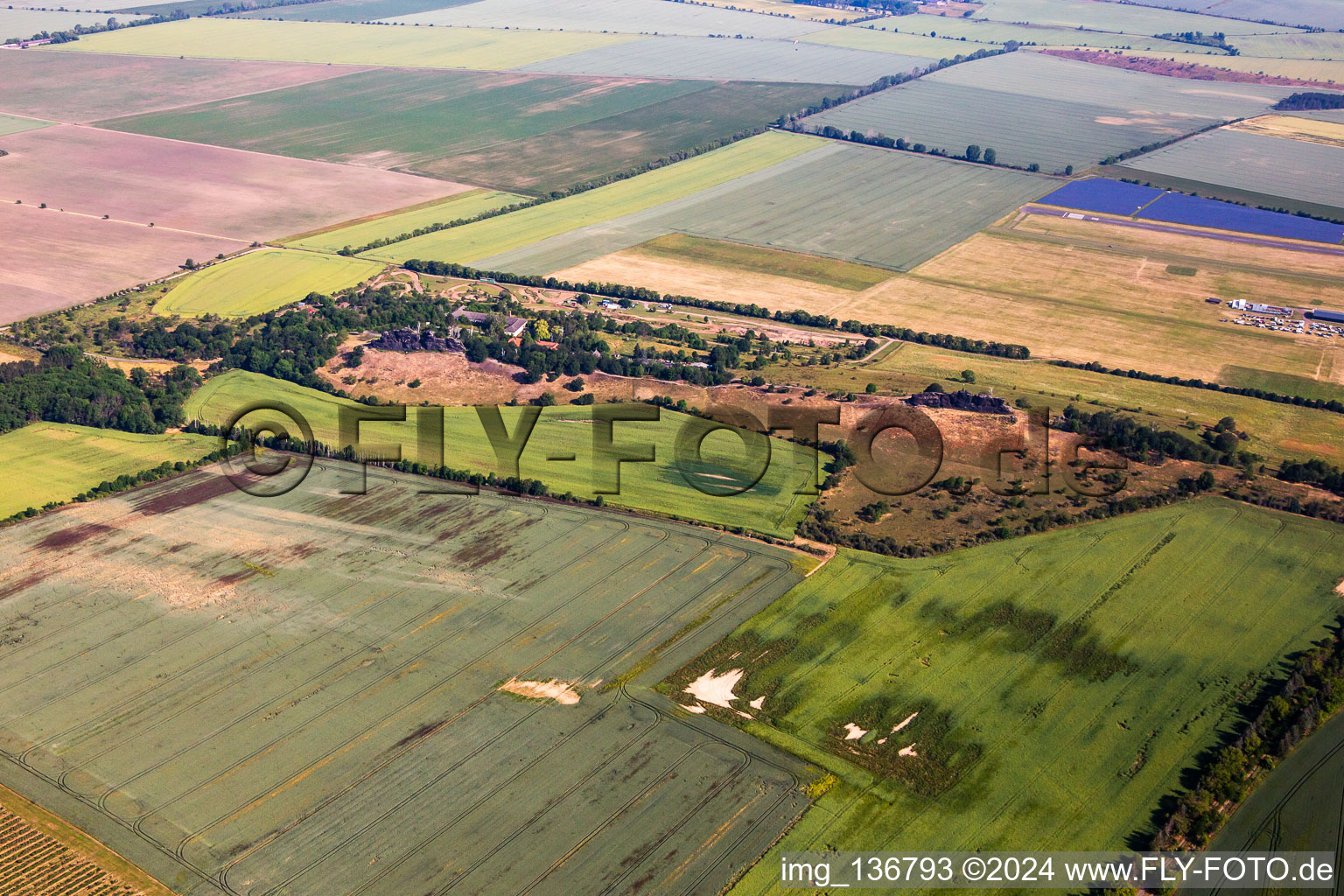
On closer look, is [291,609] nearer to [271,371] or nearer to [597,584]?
[597,584]

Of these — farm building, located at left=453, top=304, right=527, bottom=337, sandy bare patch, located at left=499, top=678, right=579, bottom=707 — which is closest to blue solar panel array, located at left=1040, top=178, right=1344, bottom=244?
farm building, located at left=453, top=304, right=527, bottom=337

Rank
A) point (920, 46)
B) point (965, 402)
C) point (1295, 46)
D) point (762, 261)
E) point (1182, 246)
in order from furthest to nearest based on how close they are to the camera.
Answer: point (920, 46) → point (1295, 46) → point (1182, 246) → point (762, 261) → point (965, 402)

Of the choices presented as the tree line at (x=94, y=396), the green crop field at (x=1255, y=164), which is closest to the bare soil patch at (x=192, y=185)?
the tree line at (x=94, y=396)

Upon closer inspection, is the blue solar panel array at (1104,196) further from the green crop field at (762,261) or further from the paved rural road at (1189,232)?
the green crop field at (762,261)

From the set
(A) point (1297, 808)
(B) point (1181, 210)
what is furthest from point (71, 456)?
(B) point (1181, 210)

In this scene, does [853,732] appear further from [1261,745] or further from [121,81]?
[121,81]

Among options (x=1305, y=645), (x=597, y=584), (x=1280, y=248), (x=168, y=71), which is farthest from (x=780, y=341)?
(x=168, y=71)
